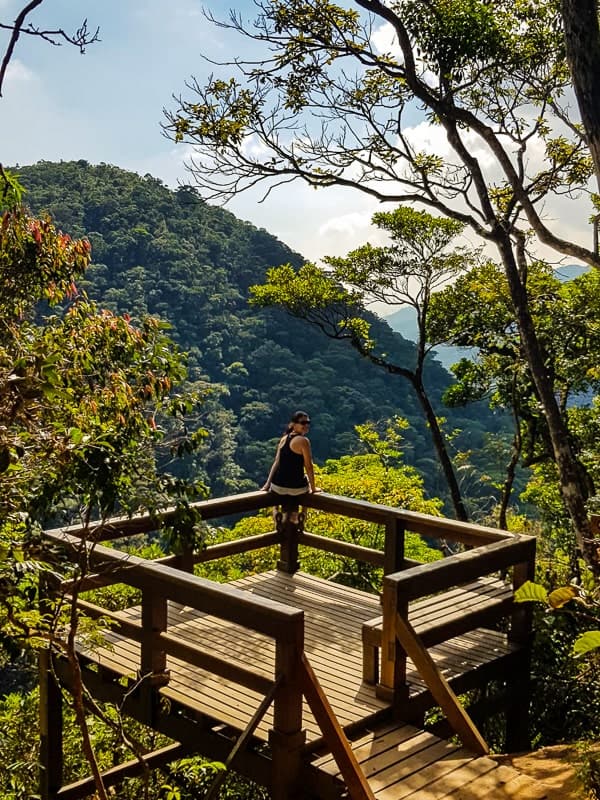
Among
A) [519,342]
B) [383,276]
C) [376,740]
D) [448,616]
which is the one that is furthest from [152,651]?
[383,276]

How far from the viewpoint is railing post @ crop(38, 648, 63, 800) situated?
5.22m

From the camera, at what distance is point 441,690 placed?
4148mm

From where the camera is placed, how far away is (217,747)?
4402 mm

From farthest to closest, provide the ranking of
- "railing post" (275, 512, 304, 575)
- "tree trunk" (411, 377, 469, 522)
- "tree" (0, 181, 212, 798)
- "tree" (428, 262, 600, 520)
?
"tree trunk" (411, 377, 469, 522)
"tree" (428, 262, 600, 520)
"railing post" (275, 512, 304, 575)
"tree" (0, 181, 212, 798)

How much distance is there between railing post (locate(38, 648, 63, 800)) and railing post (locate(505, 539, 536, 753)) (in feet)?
9.73

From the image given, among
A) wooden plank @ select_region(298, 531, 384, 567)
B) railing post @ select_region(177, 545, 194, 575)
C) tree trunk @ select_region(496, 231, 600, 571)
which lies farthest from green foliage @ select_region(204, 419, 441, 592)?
railing post @ select_region(177, 545, 194, 575)

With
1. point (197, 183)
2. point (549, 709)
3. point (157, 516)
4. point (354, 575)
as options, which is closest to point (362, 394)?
point (354, 575)

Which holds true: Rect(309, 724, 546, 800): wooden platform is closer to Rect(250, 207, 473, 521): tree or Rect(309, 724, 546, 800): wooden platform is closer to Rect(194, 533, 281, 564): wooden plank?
Rect(194, 533, 281, 564): wooden plank

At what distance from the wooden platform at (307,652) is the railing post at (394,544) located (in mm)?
391

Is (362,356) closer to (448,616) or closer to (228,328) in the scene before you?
(448,616)

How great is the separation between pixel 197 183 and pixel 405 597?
6574 mm

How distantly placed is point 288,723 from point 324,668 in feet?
3.59

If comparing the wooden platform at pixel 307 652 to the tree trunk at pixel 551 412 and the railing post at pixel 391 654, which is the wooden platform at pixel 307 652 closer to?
the railing post at pixel 391 654

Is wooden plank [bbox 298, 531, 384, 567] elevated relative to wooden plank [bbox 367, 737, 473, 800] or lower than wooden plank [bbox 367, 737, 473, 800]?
elevated
